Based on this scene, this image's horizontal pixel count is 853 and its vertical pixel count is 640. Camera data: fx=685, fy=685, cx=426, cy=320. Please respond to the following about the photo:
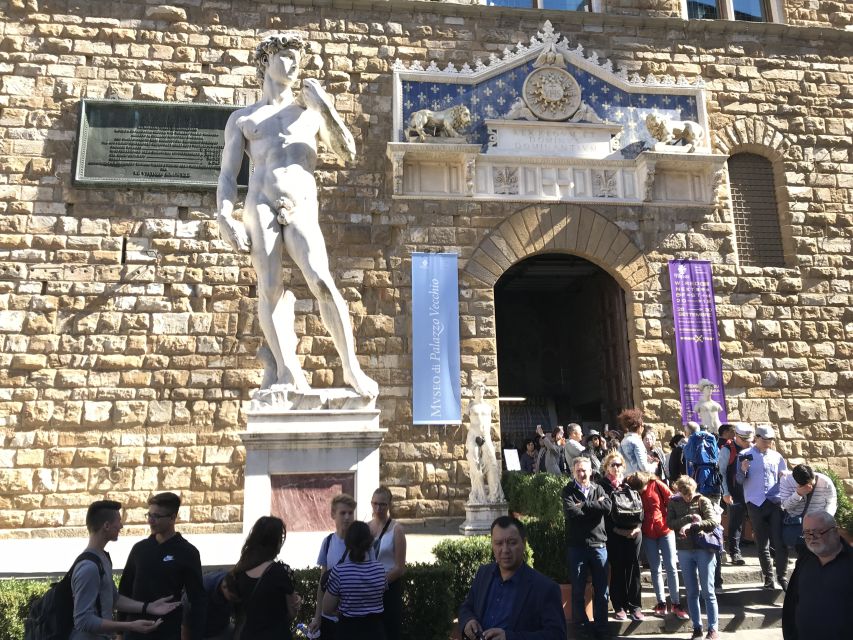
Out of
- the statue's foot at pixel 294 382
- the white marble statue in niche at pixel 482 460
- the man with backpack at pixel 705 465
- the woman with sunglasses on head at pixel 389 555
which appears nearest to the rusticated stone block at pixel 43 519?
the statue's foot at pixel 294 382

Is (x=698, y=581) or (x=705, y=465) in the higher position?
(x=705, y=465)

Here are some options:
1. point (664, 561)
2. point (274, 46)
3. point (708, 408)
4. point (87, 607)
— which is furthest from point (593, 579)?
point (274, 46)

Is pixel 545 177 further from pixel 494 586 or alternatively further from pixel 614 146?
pixel 494 586

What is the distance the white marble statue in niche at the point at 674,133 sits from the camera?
11219 mm

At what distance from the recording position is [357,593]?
335 cm

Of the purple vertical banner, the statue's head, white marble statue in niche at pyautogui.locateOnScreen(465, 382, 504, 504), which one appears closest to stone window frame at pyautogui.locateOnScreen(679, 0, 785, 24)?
the purple vertical banner

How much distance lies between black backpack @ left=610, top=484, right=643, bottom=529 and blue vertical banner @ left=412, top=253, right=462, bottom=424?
4.34 m

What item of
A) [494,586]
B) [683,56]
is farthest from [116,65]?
[494,586]

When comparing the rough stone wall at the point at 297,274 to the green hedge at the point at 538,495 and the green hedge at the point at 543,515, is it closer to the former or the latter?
the green hedge at the point at 538,495

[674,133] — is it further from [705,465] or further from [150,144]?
[150,144]

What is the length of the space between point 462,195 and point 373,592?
816cm

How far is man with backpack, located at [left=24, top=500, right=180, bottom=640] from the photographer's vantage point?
9.90 feet

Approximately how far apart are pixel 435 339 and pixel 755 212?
6.03m

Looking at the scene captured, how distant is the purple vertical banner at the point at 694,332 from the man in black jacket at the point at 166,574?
8876 mm
